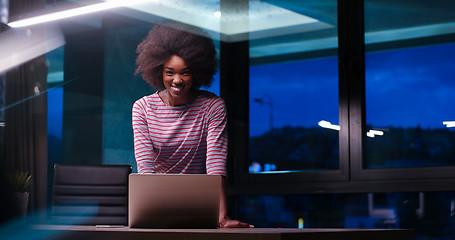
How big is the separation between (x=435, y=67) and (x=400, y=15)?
0.44 metres

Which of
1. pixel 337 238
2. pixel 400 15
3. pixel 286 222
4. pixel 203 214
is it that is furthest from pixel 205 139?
pixel 400 15

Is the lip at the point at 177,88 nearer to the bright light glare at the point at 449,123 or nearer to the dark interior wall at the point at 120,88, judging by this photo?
the dark interior wall at the point at 120,88

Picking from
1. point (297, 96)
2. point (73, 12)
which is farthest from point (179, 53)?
point (73, 12)

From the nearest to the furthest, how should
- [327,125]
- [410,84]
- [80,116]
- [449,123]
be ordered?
[449,123] < [410,84] < [327,125] < [80,116]

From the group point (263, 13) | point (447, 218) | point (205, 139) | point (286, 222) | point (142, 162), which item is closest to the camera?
point (142, 162)

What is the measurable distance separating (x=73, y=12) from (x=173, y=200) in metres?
3.26

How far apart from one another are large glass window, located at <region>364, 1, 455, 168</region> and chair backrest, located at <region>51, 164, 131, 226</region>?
1718 mm

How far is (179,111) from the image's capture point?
2.63m

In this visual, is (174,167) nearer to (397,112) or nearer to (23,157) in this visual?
(397,112)

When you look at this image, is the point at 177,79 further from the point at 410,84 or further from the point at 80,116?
the point at 80,116

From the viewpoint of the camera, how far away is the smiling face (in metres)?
2.66

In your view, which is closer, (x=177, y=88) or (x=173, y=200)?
(x=173, y=200)

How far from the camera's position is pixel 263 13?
4258 millimetres

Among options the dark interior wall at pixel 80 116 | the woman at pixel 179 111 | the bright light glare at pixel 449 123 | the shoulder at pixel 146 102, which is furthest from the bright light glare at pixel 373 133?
the dark interior wall at pixel 80 116
